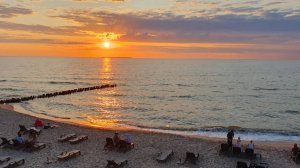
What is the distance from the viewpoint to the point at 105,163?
77.9ft

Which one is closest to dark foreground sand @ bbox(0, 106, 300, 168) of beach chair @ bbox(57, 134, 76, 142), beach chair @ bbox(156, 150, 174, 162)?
beach chair @ bbox(156, 150, 174, 162)

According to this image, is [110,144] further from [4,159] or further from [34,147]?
[4,159]

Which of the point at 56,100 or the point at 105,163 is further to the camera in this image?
the point at 56,100

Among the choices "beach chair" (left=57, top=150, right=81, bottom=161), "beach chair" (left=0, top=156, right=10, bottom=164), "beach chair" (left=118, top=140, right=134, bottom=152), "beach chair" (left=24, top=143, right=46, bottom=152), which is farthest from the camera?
"beach chair" (left=118, top=140, right=134, bottom=152)

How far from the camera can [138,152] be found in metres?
26.6

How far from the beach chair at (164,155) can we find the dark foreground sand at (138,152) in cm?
29

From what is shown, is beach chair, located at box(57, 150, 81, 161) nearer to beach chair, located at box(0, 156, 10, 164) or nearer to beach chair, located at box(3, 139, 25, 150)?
beach chair, located at box(0, 156, 10, 164)

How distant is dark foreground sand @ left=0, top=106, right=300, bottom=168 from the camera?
23828 mm

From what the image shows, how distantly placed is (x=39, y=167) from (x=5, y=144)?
5865 millimetres

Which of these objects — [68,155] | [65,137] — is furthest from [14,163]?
[65,137]

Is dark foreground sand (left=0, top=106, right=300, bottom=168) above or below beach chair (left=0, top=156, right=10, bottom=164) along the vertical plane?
below

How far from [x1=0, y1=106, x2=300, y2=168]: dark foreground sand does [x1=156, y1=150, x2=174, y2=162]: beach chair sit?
288 mm

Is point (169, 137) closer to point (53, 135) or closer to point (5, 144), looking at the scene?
point (53, 135)

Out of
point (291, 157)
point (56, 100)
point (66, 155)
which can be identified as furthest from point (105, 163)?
point (56, 100)
